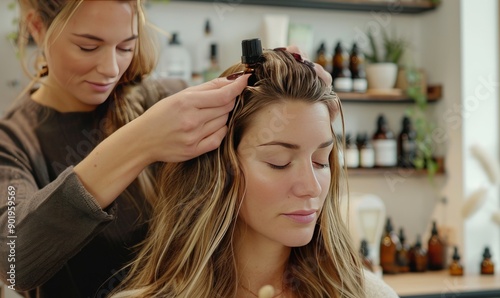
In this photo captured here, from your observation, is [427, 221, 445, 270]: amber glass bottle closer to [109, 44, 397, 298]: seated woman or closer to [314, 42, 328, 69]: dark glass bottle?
[314, 42, 328, 69]: dark glass bottle

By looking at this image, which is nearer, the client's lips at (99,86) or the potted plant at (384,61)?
the client's lips at (99,86)

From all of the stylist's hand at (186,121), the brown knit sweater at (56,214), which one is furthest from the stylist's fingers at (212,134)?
the brown knit sweater at (56,214)

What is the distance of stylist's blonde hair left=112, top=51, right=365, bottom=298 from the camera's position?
4.42 ft

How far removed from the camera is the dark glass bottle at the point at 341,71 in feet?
11.1

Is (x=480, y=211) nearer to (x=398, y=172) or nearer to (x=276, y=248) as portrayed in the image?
(x=398, y=172)

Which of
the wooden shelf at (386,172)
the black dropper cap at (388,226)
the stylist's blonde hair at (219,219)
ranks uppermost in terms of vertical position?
the stylist's blonde hair at (219,219)

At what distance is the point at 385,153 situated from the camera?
11.4 feet

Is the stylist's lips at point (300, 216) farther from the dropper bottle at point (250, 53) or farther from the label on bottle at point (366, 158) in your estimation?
the label on bottle at point (366, 158)

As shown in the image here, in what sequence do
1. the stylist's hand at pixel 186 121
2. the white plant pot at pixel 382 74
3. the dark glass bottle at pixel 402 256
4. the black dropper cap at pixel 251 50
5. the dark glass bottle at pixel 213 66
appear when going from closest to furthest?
the stylist's hand at pixel 186 121
the black dropper cap at pixel 251 50
the dark glass bottle at pixel 213 66
the dark glass bottle at pixel 402 256
the white plant pot at pixel 382 74

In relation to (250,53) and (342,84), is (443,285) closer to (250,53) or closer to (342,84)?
(342,84)

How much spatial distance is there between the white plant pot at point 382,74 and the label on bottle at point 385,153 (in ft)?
0.98

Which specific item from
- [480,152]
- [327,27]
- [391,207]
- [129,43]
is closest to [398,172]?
[391,207]

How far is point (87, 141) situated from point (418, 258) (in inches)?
92.5

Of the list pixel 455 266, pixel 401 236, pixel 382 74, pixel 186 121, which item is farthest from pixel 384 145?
pixel 186 121
